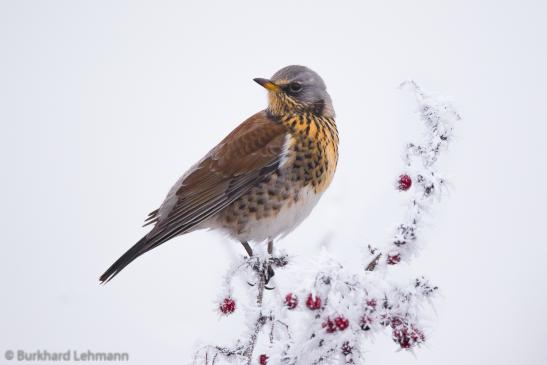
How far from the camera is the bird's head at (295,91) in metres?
5.25

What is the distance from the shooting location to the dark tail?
4.34 metres

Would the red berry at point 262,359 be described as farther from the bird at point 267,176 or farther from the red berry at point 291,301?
the bird at point 267,176

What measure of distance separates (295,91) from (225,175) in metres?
0.73

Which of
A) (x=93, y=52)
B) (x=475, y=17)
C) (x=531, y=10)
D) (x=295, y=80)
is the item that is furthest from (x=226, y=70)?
(x=295, y=80)

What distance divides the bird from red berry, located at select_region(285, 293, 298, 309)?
197 centimetres

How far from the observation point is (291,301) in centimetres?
272

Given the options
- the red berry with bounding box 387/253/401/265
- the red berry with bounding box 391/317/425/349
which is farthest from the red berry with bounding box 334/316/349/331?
the red berry with bounding box 387/253/401/265

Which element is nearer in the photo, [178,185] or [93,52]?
[178,185]

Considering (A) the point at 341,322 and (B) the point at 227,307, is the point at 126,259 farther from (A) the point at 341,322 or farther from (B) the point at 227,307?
(A) the point at 341,322

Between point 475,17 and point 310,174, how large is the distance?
6585 centimetres

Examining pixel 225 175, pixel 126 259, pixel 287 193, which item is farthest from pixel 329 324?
pixel 225 175

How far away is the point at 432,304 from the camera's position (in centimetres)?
271

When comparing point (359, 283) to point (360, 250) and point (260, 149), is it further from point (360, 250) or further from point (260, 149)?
point (260, 149)

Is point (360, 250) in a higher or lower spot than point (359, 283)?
higher
